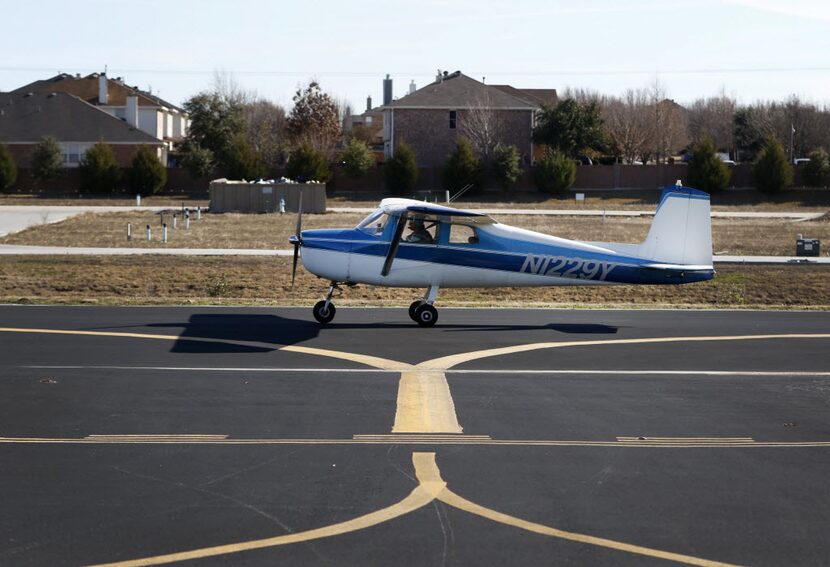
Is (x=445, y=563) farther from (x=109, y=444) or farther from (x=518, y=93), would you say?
(x=518, y=93)

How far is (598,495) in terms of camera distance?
364 inches

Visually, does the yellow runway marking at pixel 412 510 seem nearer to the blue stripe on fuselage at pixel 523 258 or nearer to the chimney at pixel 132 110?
the blue stripe on fuselage at pixel 523 258

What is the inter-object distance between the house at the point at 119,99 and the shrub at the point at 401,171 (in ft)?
85.4

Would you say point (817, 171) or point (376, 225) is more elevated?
point (817, 171)

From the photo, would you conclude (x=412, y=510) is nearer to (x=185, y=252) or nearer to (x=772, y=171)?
(x=185, y=252)

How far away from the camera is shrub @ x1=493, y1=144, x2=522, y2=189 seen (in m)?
74.7

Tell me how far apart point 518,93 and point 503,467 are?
10187 cm

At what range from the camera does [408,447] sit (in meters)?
11.0

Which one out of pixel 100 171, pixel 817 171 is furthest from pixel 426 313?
pixel 817 171

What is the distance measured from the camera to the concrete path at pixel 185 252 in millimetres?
34219

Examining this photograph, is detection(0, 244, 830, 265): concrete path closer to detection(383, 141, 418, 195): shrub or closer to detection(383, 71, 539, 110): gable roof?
detection(383, 141, 418, 195): shrub

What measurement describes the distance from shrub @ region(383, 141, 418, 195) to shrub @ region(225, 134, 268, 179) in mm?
8682

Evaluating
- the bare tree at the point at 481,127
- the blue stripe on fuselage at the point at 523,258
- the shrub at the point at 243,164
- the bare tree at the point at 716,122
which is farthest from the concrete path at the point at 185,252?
the bare tree at the point at 716,122

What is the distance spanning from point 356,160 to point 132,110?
25.5 metres
